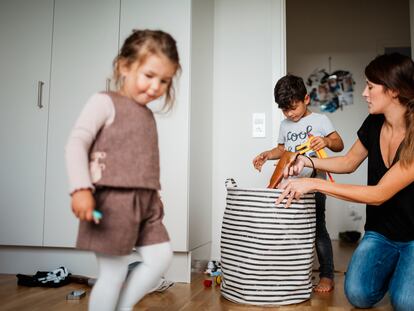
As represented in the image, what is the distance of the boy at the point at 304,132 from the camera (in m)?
1.86

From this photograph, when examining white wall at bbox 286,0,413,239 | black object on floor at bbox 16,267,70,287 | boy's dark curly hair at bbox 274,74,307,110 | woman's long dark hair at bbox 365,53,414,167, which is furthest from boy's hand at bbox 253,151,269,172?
white wall at bbox 286,0,413,239

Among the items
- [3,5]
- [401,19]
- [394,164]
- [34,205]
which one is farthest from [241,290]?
[401,19]

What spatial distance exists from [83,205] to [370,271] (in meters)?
1.17

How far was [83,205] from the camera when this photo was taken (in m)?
0.87

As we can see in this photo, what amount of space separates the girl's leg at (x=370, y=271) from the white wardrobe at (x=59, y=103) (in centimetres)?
80

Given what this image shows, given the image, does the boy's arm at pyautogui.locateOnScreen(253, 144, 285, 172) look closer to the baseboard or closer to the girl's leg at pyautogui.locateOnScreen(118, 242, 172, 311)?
the baseboard

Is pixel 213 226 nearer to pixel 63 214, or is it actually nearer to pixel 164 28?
pixel 63 214

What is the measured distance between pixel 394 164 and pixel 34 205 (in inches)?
67.8

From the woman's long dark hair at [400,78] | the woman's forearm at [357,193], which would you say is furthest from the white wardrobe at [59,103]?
the woman's long dark hair at [400,78]

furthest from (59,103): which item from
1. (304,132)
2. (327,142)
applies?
(327,142)

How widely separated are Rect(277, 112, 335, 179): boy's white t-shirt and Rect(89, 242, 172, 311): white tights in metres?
1.06

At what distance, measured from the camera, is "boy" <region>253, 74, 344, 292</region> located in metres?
1.86

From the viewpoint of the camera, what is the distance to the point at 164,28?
Result: 6.84ft

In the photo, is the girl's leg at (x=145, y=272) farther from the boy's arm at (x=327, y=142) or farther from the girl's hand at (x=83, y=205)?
the boy's arm at (x=327, y=142)
